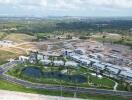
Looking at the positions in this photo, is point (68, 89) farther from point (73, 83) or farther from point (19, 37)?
point (19, 37)

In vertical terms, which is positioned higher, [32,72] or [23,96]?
[23,96]

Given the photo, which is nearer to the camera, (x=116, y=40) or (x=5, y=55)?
(x=5, y=55)

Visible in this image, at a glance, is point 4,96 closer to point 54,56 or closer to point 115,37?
point 54,56

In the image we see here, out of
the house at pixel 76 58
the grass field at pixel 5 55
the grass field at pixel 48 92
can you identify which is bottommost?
the grass field at pixel 5 55

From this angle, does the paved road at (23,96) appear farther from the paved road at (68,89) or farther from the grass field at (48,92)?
the paved road at (68,89)

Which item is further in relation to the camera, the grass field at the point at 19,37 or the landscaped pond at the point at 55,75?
the grass field at the point at 19,37

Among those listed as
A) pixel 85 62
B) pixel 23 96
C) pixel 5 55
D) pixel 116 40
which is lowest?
pixel 5 55

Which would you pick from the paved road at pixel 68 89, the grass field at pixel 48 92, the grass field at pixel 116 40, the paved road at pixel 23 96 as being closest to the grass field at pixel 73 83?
the paved road at pixel 68 89

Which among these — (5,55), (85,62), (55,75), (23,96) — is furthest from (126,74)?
(5,55)

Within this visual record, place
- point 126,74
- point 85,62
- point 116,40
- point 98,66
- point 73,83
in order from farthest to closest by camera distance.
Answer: point 116,40
point 85,62
point 98,66
point 126,74
point 73,83

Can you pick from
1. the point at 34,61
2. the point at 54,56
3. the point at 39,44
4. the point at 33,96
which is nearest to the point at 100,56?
the point at 54,56

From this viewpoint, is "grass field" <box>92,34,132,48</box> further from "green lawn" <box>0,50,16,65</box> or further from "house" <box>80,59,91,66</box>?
"green lawn" <box>0,50,16,65</box>

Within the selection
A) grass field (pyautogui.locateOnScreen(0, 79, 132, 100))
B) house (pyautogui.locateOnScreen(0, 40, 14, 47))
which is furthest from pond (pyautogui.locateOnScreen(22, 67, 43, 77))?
house (pyautogui.locateOnScreen(0, 40, 14, 47))
